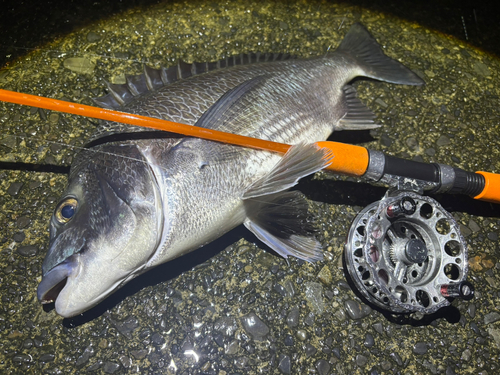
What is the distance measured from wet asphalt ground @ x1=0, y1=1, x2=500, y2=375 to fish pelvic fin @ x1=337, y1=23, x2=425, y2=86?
Answer: 11 cm

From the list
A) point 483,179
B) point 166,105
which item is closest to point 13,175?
point 166,105

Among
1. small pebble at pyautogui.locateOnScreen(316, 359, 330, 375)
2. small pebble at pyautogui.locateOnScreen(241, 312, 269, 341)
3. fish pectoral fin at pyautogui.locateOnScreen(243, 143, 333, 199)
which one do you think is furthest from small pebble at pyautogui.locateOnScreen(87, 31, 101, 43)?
small pebble at pyautogui.locateOnScreen(316, 359, 330, 375)

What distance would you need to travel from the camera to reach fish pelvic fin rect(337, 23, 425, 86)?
2779 millimetres

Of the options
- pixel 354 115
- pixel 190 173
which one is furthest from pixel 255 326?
pixel 354 115

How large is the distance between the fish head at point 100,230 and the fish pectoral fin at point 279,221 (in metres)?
0.61

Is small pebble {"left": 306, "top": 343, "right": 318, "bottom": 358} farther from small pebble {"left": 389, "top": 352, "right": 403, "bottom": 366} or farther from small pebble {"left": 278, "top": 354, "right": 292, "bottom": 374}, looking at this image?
small pebble {"left": 389, "top": 352, "right": 403, "bottom": 366}

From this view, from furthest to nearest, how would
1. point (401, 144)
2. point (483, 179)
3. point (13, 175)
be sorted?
point (401, 144), point (13, 175), point (483, 179)

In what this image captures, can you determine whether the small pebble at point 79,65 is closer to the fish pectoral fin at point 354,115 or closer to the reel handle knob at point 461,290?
the fish pectoral fin at point 354,115

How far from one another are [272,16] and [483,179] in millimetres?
2254

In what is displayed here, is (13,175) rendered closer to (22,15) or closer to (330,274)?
(22,15)

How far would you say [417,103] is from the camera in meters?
2.86

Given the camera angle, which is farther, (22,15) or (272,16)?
(272,16)

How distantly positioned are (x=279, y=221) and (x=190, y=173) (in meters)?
0.64

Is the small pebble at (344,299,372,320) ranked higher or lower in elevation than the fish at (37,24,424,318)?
lower
